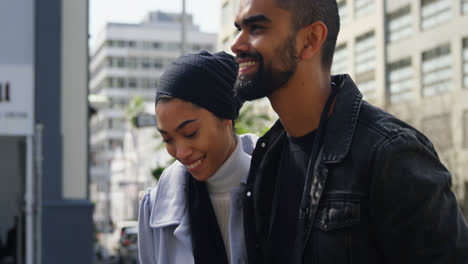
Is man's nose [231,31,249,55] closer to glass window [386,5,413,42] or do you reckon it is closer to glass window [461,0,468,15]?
glass window [461,0,468,15]

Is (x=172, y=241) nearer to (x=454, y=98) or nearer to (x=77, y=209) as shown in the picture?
(x=77, y=209)

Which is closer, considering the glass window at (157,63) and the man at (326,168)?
the man at (326,168)

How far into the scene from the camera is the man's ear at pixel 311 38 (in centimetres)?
186

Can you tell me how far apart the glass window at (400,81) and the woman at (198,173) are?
27.3 m

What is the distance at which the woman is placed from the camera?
7.62 ft

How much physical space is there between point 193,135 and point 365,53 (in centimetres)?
3202

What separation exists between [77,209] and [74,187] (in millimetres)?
486

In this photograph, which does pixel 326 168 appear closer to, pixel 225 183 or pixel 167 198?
pixel 225 183

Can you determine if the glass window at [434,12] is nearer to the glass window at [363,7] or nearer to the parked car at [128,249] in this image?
the glass window at [363,7]

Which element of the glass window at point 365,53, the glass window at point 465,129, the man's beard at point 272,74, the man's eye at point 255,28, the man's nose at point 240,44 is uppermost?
the glass window at point 365,53

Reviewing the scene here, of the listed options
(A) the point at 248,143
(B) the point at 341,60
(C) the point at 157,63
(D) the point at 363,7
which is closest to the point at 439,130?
(D) the point at 363,7

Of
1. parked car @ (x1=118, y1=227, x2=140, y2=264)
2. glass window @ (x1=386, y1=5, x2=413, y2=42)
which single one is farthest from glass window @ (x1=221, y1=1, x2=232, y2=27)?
parked car @ (x1=118, y1=227, x2=140, y2=264)

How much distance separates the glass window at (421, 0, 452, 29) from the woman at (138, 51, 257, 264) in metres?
26.4

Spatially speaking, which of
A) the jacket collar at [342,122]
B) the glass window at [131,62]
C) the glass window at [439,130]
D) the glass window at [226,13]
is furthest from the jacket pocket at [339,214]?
the glass window at [131,62]
